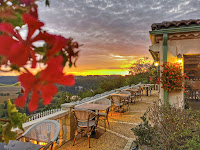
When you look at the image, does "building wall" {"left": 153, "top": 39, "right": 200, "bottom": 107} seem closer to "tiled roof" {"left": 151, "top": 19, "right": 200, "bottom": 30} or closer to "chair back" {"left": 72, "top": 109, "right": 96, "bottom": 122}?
"tiled roof" {"left": 151, "top": 19, "right": 200, "bottom": 30}

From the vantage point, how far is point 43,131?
2904 millimetres

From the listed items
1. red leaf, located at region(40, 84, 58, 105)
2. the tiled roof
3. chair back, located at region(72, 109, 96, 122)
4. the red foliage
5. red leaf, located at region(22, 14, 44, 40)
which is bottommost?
chair back, located at region(72, 109, 96, 122)

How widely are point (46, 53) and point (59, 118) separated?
14.2 feet

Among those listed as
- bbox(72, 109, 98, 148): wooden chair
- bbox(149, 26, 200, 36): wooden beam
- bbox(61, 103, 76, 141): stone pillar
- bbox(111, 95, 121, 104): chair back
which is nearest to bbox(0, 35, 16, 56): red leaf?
bbox(72, 109, 98, 148): wooden chair

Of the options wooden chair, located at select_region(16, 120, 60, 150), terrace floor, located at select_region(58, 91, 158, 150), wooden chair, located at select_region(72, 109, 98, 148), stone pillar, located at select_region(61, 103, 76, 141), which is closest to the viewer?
wooden chair, located at select_region(16, 120, 60, 150)

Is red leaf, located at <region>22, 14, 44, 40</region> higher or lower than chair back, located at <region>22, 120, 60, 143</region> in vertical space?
higher

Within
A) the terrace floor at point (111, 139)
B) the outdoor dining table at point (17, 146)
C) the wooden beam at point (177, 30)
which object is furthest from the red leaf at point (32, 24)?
the wooden beam at point (177, 30)

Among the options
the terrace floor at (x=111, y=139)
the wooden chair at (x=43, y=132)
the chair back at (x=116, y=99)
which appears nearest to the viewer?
the wooden chair at (x=43, y=132)

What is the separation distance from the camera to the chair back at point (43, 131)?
9.11 ft

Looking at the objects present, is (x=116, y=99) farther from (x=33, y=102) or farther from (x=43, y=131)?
(x=33, y=102)

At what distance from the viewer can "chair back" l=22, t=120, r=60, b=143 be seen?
9.11ft

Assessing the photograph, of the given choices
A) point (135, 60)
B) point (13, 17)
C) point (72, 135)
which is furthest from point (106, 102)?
point (135, 60)

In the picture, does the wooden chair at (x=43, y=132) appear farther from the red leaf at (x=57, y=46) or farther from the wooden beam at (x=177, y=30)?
the wooden beam at (x=177, y=30)

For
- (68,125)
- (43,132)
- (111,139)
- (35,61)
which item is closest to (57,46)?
(35,61)
